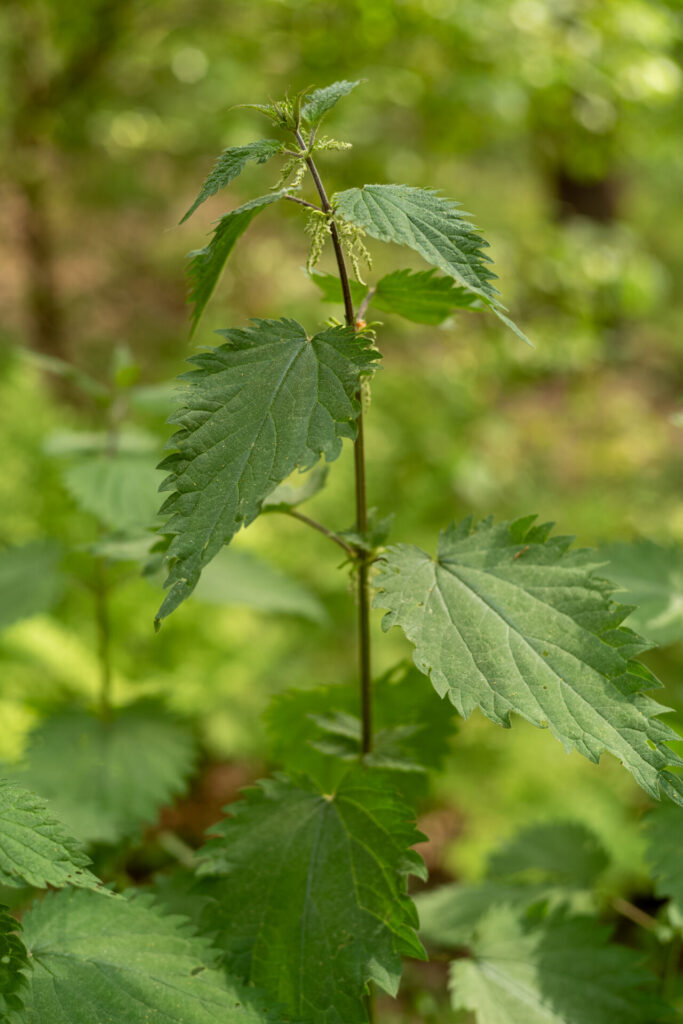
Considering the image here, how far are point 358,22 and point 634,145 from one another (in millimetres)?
1723

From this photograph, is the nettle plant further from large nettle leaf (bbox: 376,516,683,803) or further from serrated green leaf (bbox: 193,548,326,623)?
serrated green leaf (bbox: 193,548,326,623)

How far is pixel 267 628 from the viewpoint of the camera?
306 cm

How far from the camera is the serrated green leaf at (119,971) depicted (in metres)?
0.70

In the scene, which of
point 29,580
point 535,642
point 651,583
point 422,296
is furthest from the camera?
point 29,580

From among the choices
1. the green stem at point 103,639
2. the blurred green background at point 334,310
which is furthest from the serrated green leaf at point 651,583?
the green stem at point 103,639

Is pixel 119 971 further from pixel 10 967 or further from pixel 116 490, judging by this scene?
pixel 116 490

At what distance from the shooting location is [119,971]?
28.9 inches

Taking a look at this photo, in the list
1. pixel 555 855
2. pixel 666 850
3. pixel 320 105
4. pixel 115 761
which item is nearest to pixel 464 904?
pixel 555 855

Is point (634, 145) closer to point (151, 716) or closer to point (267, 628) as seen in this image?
point (267, 628)

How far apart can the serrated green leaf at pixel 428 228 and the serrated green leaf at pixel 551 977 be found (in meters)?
0.80

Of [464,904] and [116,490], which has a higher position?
[116,490]

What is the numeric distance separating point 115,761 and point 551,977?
79 cm

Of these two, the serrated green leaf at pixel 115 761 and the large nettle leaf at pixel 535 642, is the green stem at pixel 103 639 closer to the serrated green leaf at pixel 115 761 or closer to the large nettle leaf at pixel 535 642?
the serrated green leaf at pixel 115 761

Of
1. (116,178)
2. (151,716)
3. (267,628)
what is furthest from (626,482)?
(151,716)
